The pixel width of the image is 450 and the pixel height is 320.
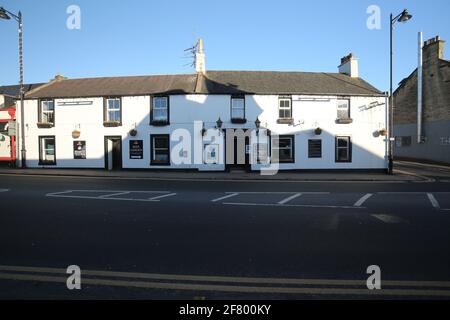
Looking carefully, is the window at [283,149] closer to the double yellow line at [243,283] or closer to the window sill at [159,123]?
the window sill at [159,123]

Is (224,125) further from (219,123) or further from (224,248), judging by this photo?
(224,248)

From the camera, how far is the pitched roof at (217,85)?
75.2 ft

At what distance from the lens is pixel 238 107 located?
888 inches

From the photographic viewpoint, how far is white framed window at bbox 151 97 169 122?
74.2 feet

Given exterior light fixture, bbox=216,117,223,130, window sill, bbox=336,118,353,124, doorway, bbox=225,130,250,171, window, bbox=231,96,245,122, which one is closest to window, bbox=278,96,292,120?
window, bbox=231,96,245,122

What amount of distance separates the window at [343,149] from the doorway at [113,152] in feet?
50.0

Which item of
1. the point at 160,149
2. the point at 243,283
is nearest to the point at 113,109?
the point at 160,149

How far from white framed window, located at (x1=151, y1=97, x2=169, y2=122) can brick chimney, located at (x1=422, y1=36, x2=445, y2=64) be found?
2349 centimetres

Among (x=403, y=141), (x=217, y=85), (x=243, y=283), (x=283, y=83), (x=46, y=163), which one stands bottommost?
(x=243, y=283)

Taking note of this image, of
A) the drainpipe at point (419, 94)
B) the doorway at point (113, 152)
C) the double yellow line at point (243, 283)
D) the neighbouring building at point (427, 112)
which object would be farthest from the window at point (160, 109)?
the drainpipe at point (419, 94)

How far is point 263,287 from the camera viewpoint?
13.5ft

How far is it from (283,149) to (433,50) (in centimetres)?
1785

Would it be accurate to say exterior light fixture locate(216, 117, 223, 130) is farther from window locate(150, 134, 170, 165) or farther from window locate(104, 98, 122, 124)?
window locate(104, 98, 122, 124)
